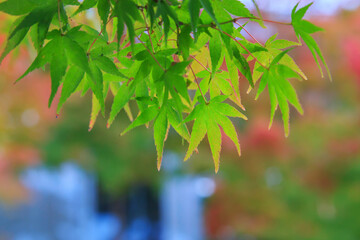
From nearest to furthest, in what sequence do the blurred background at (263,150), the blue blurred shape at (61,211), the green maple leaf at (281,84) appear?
the green maple leaf at (281,84)
the blurred background at (263,150)
the blue blurred shape at (61,211)

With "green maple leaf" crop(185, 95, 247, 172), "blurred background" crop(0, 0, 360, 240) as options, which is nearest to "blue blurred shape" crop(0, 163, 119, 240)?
"blurred background" crop(0, 0, 360, 240)

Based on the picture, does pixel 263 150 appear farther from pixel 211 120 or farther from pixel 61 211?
pixel 61 211

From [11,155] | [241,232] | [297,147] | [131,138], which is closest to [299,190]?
[297,147]

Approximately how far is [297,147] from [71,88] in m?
3.66

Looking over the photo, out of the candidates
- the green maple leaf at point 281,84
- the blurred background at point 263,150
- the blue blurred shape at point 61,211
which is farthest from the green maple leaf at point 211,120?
the blue blurred shape at point 61,211

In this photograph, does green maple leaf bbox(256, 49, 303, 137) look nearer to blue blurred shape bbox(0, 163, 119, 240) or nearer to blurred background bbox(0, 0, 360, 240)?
blurred background bbox(0, 0, 360, 240)

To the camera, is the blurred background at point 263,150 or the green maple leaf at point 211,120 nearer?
the green maple leaf at point 211,120

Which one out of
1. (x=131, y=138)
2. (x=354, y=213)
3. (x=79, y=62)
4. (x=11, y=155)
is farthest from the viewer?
(x=131, y=138)

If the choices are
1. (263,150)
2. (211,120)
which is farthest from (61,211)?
(211,120)

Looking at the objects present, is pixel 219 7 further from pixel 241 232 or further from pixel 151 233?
pixel 151 233

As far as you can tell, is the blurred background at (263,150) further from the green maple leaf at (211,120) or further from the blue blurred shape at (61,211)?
the green maple leaf at (211,120)

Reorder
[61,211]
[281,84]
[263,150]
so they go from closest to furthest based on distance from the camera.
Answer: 1. [281,84]
2. [263,150]
3. [61,211]

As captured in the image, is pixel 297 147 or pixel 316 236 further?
pixel 297 147

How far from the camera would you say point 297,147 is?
4031 mm
